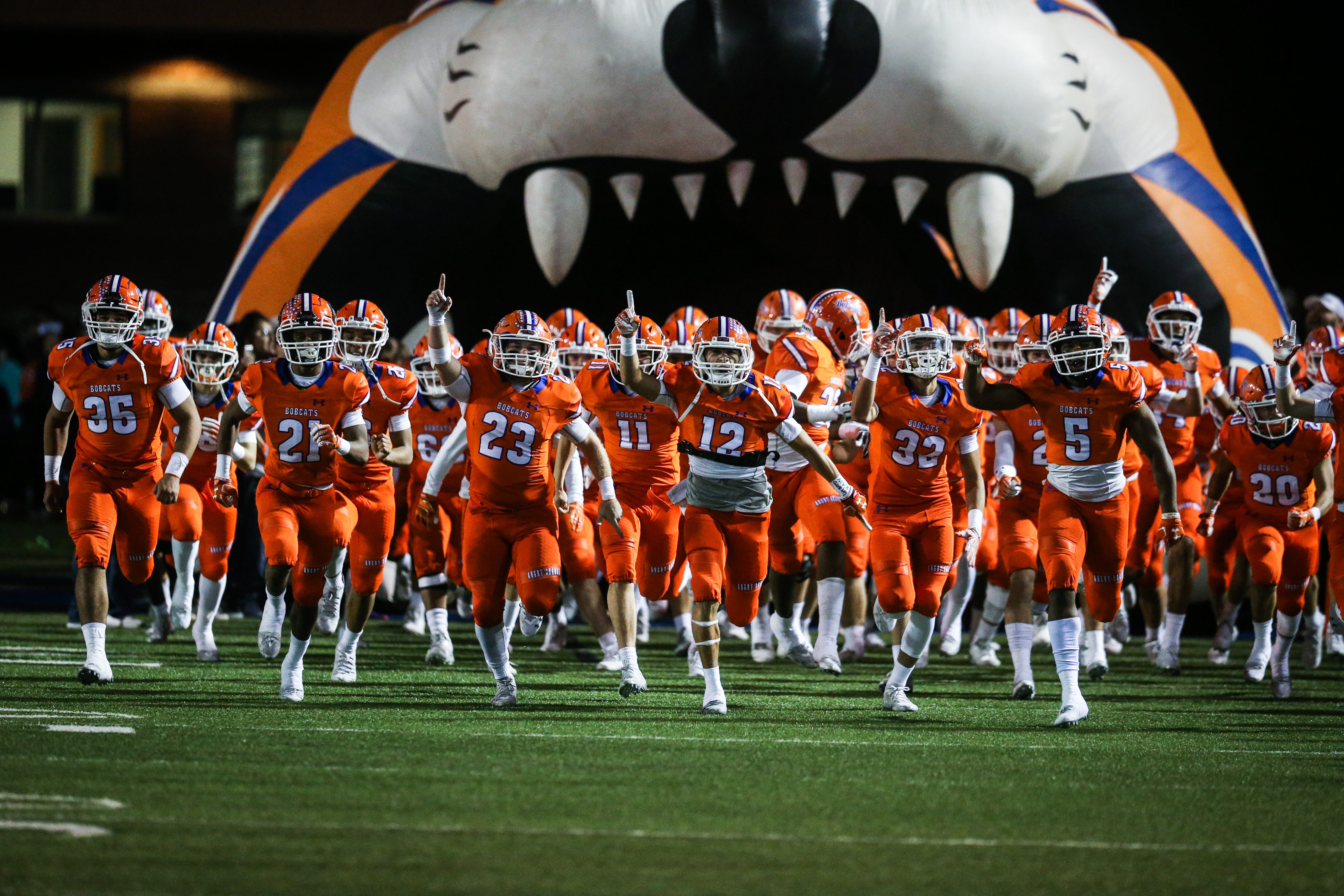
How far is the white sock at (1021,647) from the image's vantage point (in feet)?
26.2

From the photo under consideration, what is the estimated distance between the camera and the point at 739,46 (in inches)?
433

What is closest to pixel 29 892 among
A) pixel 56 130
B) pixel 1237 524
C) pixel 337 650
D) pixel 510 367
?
pixel 510 367

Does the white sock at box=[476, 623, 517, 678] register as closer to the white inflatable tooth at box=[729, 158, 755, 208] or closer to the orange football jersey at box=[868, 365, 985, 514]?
the orange football jersey at box=[868, 365, 985, 514]

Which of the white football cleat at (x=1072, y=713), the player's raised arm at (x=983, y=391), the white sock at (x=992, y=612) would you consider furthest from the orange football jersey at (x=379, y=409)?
the white sock at (x=992, y=612)

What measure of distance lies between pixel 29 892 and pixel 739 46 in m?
8.01

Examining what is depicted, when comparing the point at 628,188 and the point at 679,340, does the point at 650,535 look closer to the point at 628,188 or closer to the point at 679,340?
the point at 679,340

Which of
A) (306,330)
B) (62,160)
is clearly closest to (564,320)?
(306,330)

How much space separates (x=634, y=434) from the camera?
8.66 meters

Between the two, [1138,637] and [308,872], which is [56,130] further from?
[308,872]

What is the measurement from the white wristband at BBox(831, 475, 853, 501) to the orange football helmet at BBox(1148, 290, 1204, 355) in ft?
10.4

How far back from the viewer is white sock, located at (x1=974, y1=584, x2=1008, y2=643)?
9383mm

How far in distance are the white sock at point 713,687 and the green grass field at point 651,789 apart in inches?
4.1

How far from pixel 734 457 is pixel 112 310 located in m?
2.79

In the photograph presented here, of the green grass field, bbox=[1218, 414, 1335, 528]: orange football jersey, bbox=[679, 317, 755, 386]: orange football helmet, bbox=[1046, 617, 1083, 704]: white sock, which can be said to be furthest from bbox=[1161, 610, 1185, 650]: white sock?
bbox=[679, 317, 755, 386]: orange football helmet
